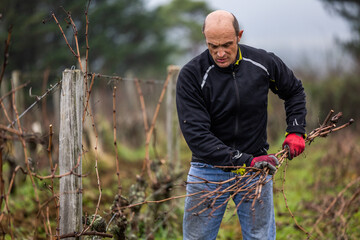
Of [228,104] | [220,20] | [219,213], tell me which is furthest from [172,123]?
[220,20]

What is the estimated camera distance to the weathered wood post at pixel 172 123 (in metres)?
5.06

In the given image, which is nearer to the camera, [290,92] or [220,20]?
[220,20]

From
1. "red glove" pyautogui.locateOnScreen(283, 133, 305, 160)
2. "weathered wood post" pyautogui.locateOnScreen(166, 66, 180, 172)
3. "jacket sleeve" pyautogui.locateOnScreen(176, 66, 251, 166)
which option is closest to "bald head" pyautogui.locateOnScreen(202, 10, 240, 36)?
"jacket sleeve" pyautogui.locateOnScreen(176, 66, 251, 166)

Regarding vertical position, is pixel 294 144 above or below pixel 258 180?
above

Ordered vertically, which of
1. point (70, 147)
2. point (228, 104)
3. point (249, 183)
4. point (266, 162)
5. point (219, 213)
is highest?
point (228, 104)

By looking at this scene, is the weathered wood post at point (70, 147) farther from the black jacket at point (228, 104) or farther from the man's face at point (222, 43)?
the man's face at point (222, 43)

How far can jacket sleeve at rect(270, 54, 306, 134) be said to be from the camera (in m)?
2.76

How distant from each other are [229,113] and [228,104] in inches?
2.7

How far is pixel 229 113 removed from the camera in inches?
105

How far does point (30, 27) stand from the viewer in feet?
60.6

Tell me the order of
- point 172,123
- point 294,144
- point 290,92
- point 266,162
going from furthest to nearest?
point 172,123
point 290,92
point 294,144
point 266,162

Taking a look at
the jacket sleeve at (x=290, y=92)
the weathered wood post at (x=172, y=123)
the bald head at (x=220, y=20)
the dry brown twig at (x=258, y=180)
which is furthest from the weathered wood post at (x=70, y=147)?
Result: the weathered wood post at (x=172, y=123)

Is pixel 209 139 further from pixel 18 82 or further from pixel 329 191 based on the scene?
pixel 18 82

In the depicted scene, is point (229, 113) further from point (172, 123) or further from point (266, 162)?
point (172, 123)
